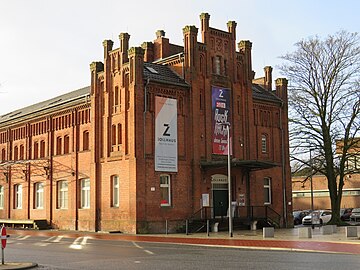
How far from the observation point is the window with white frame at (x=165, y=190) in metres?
38.9

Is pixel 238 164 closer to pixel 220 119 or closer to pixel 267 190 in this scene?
pixel 220 119

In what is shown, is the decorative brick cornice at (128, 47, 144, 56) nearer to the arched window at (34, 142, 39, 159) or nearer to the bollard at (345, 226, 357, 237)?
the arched window at (34, 142, 39, 159)

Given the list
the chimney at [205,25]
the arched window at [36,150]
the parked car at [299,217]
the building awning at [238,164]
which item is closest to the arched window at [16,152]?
the arched window at [36,150]

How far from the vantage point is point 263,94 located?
48344 mm

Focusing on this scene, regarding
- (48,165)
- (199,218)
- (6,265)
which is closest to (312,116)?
(199,218)

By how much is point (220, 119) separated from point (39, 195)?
1798 cm

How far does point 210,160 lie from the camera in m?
41.5

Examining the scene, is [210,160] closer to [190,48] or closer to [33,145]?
[190,48]

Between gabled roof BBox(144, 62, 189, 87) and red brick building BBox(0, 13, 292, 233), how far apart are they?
108mm

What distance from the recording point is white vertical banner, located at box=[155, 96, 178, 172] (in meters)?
38.8

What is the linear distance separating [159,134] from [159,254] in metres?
17.6

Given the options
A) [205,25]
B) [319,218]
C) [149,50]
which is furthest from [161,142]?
[319,218]

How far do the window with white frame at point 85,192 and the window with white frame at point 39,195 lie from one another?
259 inches

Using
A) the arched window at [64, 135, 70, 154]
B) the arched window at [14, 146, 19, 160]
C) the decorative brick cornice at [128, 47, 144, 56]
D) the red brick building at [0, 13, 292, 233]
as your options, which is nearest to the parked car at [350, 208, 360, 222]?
the red brick building at [0, 13, 292, 233]
